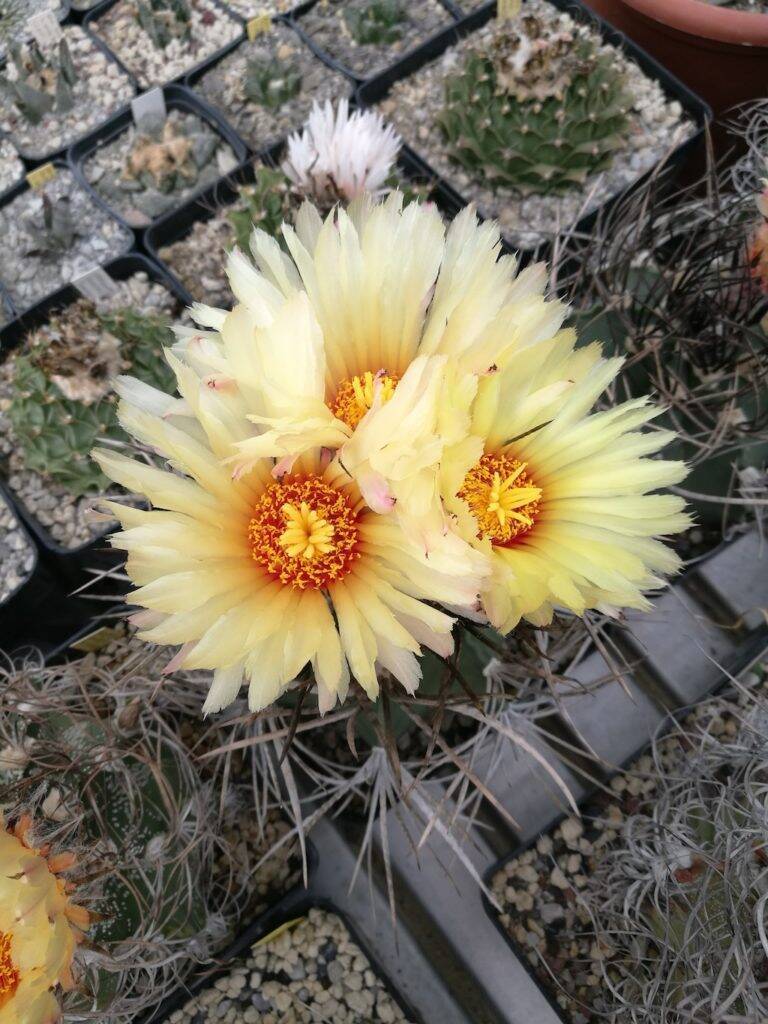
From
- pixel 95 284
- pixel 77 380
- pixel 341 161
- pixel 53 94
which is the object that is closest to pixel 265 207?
pixel 341 161

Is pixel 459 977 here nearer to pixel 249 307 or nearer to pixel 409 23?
pixel 249 307

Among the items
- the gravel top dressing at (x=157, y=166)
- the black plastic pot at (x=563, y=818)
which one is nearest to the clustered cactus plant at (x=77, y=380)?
the gravel top dressing at (x=157, y=166)

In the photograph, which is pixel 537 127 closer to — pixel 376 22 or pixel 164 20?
pixel 376 22

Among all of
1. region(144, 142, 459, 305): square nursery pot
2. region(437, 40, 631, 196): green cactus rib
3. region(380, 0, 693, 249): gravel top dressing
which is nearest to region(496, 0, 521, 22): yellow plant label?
region(380, 0, 693, 249): gravel top dressing

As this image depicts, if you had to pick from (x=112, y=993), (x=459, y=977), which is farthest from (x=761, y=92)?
(x=112, y=993)

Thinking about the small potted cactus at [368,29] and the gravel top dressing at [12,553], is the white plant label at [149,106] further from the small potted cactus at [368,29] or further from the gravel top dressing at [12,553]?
the gravel top dressing at [12,553]

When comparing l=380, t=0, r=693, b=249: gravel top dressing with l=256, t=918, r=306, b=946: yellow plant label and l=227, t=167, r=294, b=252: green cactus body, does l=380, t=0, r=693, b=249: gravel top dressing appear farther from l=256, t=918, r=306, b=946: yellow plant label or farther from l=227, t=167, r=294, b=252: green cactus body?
l=256, t=918, r=306, b=946: yellow plant label
